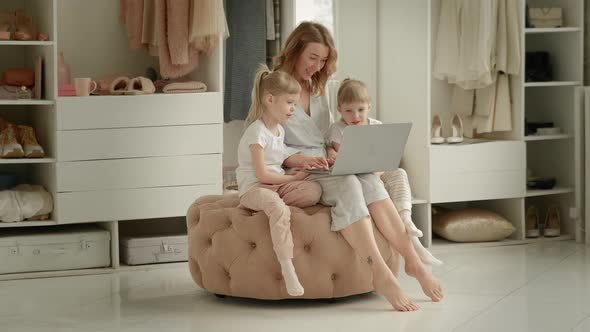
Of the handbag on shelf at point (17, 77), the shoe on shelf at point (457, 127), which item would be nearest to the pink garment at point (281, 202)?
the handbag on shelf at point (17, 77)

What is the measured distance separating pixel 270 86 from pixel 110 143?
113 centimetres

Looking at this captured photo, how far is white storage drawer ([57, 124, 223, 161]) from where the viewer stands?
497cm

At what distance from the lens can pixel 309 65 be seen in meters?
4.50

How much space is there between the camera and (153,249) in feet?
17.2

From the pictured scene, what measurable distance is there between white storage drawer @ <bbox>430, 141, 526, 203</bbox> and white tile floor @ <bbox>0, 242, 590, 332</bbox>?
2.09ft

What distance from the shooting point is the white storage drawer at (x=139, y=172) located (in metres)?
4.99

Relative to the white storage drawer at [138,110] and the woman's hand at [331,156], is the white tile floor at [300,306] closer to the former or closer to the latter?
the woman's hand at [331,156]

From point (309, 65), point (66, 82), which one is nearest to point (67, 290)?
point (66, 82)

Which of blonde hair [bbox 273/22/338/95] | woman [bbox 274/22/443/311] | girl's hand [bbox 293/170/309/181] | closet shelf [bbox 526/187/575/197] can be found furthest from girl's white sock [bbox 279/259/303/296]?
closet shelf [bbox 526/187/575/197]

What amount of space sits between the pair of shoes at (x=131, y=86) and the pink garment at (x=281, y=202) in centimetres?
112

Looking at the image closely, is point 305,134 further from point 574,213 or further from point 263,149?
point 574,213

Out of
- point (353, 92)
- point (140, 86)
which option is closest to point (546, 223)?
point (353, 92)

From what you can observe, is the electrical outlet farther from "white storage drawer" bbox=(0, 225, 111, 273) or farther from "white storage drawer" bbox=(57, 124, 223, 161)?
"white storage drawer" bbox=(0, 225, 111, 273)

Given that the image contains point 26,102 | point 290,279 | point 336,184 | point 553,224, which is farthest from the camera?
point 553,224
